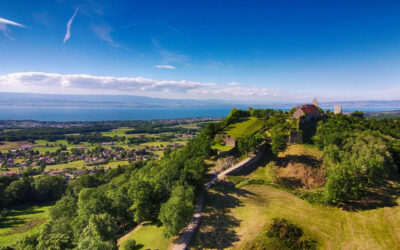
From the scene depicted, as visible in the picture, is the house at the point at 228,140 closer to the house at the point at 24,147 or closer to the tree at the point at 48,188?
the tree at the point at 48,188

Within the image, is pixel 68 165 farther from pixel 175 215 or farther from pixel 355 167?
pixel 355 167

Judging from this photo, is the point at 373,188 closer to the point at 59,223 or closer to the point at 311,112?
the point at 311,112

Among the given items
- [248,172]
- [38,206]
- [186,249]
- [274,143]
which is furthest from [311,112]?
[38,206]

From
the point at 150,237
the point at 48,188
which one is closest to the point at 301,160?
the point at 150,237

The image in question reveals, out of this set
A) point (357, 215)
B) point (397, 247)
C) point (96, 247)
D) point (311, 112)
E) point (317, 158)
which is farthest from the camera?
point (311, 112)

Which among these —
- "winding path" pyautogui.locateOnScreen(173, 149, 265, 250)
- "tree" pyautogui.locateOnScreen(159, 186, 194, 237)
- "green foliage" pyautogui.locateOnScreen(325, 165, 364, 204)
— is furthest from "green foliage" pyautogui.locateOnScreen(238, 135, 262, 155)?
"tree" pyautogui.locateOnScreen(159, 186, 194, 237)

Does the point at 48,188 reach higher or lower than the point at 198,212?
lower
